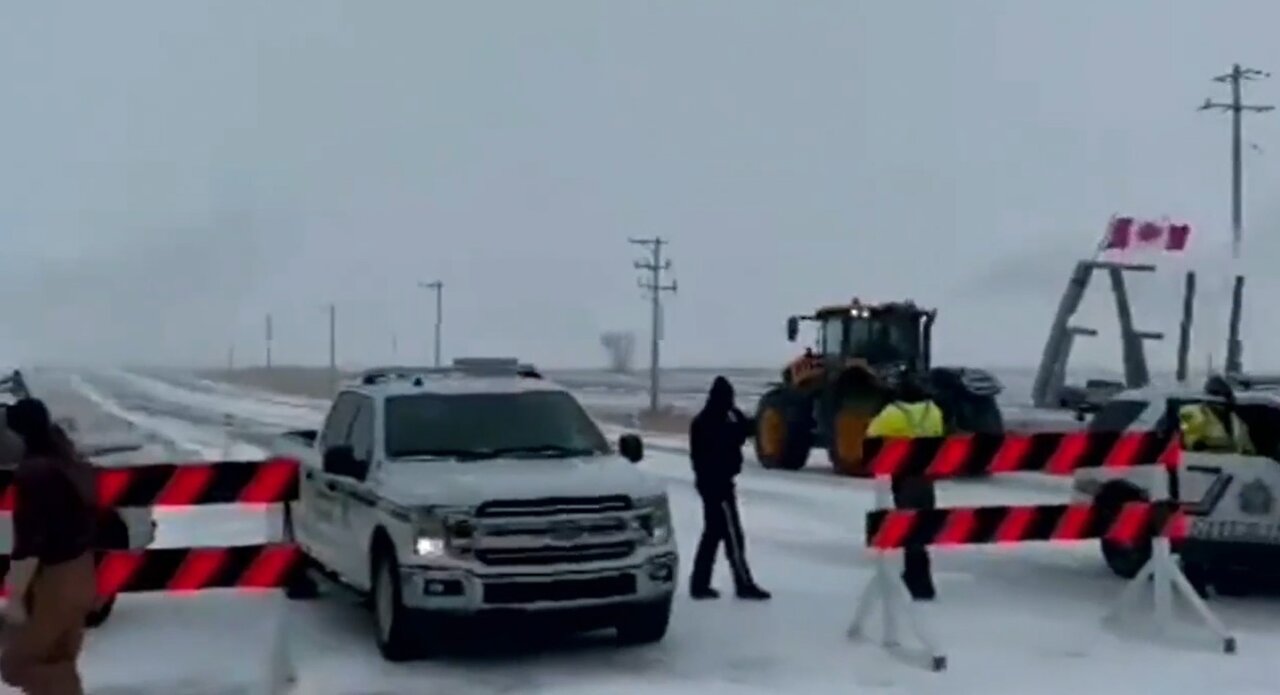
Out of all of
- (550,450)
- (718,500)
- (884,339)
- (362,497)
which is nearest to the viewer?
(362,497)

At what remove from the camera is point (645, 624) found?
37.3ft

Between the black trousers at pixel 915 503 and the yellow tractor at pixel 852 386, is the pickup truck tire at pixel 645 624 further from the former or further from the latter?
the yellow tractor at pixel 852 386

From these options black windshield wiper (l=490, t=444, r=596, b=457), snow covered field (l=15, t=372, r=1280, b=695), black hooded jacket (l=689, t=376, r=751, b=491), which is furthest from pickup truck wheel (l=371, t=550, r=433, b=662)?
black hooded jacket (l=689, t=376, r=751, b=491)

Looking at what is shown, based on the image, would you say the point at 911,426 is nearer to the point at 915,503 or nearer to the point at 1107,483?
the point at 915,503

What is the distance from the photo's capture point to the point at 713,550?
13812mm

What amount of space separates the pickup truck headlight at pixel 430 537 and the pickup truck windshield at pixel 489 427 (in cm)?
122

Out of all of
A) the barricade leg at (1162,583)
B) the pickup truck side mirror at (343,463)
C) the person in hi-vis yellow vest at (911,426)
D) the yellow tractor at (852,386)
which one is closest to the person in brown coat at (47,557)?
the pickup truck side mirror at (343,463)

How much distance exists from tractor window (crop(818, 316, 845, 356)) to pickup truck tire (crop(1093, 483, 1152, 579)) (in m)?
12.2

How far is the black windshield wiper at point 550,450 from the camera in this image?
11.9m

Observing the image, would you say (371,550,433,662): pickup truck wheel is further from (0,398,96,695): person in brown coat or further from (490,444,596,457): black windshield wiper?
(0,398,96,695): person in brown coat

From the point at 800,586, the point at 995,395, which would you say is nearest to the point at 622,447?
the point at 800,586

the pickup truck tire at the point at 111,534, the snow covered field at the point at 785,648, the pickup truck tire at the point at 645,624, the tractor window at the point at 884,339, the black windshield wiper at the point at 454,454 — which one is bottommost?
the snow covered field at the point at 785,648

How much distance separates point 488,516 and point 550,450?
1572mm

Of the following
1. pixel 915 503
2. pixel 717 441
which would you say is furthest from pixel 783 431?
pixel 915 503
